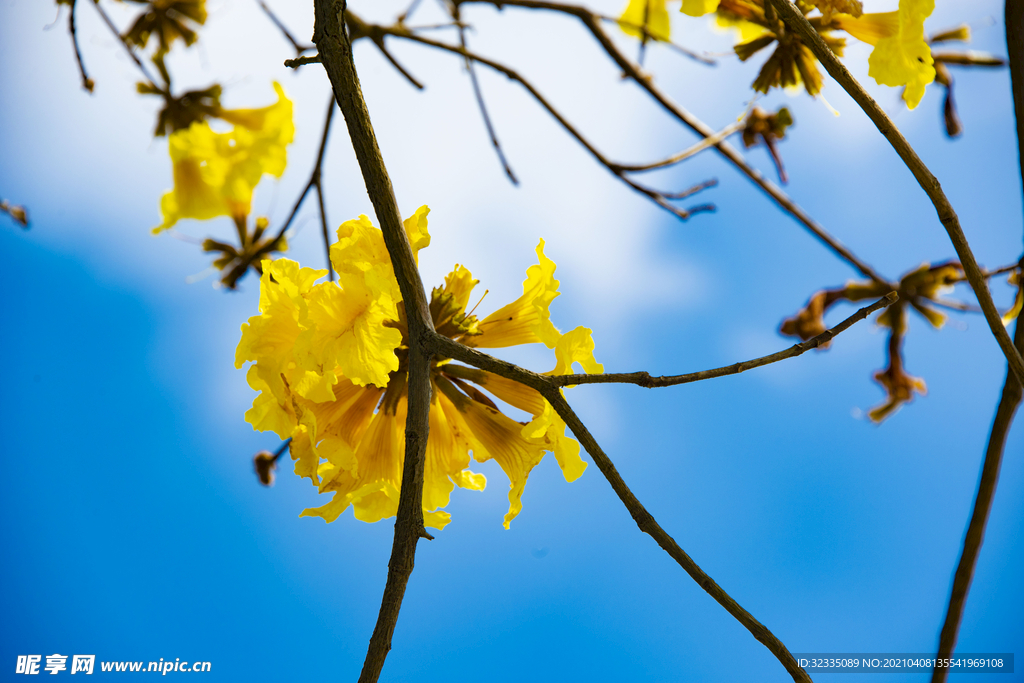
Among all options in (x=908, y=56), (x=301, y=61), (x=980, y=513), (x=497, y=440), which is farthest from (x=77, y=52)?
(x=980, y=513)

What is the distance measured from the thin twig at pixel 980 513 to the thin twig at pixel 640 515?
55 centimetres

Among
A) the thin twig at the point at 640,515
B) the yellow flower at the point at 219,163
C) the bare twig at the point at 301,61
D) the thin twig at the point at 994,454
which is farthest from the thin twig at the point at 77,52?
the thin twig at the point at 994,454

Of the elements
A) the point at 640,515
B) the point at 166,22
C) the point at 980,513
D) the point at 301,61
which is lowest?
the point at 640,515

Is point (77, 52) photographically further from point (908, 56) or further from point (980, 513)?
point (980, 513)

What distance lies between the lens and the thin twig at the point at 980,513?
1.00m

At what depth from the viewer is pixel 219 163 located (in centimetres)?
127

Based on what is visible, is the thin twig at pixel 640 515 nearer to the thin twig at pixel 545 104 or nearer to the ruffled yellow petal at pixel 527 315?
the ruffled yellow petal at pixel 527 315

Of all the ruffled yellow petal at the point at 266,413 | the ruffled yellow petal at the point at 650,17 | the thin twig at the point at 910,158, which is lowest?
the ruffled yellow petal at the point at 266,413

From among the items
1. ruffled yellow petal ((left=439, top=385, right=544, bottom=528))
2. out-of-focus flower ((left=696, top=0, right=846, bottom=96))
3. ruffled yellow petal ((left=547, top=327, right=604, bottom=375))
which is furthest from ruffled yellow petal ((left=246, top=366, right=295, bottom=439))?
out-of-focus flower ((left=696, top=0, right=846, bottom=96))

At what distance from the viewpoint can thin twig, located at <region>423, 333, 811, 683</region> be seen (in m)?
0.70

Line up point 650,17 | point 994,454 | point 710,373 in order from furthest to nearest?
point 650,17 → point 994,454 → point 710,373

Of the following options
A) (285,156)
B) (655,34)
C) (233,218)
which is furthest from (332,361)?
(655,34)

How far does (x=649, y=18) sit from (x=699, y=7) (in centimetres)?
53

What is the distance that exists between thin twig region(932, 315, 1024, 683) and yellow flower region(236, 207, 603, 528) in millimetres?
669
